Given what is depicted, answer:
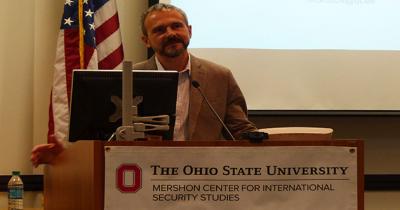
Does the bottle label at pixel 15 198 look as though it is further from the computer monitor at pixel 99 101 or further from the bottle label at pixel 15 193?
the computer monitor at pixel 99 101

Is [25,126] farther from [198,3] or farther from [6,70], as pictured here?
[198,3]

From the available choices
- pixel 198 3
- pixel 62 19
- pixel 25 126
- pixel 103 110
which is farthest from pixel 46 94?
pixel 103 110

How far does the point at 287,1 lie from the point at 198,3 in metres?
0.55

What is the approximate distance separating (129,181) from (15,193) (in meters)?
2.18

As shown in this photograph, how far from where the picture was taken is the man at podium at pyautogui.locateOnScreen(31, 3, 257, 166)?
2936 millimetres

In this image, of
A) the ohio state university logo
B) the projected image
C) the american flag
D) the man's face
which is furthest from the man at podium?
the ohio state university logo

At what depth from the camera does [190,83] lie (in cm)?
300

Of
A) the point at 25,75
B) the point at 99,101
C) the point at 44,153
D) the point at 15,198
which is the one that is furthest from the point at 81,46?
the point at 99,101

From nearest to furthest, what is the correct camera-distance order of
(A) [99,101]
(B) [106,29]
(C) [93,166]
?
(C) [93,166] → (A) [99,101] → (B) [106,29]

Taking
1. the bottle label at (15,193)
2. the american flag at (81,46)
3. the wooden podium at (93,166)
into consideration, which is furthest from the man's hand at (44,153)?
the bottle label at (15,193)

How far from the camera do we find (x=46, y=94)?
3680mm

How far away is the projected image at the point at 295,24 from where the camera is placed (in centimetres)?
368

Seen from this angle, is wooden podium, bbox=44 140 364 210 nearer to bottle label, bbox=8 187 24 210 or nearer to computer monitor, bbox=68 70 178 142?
computer monitor, bbox=68 70 178 142

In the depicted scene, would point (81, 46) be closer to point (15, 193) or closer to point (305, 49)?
point (15, 193)
